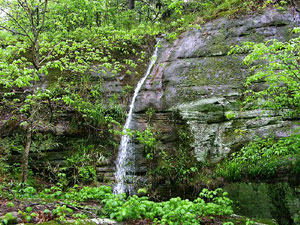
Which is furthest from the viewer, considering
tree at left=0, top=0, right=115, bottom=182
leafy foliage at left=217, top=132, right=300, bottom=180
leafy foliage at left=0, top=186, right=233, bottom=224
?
leafy foliage at left=217, top=132, right=300, bottom=180

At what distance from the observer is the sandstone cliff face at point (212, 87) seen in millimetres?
6168

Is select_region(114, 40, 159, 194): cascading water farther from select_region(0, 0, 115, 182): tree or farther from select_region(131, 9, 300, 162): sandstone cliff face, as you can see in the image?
select_region(0, 0, 115, 182): tree

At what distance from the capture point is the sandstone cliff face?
243 inches

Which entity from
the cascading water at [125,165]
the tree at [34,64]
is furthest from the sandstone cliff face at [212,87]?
the tree at [34,64]

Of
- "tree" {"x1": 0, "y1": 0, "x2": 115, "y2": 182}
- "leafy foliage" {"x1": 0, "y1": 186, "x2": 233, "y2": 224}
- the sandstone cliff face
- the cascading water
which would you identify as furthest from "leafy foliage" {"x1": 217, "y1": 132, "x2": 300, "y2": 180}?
"tree" {"x1": 0, "y1": 0, "x2": 115, "y2": 182}

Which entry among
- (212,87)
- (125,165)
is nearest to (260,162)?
(212,87)

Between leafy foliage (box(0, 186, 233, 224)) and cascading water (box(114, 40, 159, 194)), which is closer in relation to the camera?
leafy foliage (box(0, 186, 233, 224))

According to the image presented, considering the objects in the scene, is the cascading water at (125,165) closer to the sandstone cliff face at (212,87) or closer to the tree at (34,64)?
the sandstone cliff face at (212,87)

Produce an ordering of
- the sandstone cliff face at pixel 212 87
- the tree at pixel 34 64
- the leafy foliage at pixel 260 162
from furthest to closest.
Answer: the sandstone cliff face at pixel 212 87 < the leafy foliage at pixel 260 162 < the tree at pixel 34 64

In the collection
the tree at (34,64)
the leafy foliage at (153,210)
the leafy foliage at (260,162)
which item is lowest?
the leafy foliage at (153,210)

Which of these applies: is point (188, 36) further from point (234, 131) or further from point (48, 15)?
point (48, 15)

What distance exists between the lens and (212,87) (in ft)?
24.1

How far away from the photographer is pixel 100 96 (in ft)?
27.0

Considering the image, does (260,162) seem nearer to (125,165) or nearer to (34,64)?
(125,165)
